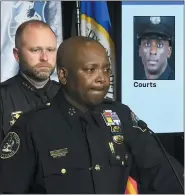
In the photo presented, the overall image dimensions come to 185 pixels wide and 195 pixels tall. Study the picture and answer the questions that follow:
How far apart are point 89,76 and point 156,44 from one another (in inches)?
76.7

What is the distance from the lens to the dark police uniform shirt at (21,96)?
216 centimetres

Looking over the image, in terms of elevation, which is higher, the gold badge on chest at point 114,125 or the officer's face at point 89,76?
the officer's face at point 89,76

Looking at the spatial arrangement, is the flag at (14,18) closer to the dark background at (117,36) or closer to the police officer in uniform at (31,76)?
the dark background at (117,36)

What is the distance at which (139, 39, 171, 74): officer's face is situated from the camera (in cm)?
326

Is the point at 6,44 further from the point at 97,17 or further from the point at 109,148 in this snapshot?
the point at 109,148

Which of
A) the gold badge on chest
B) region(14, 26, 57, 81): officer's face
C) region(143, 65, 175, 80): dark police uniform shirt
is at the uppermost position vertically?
region(14, 26, 57, 81): officer's face

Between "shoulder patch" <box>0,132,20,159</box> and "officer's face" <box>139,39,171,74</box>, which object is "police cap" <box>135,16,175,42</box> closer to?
"officer's face" <box>139,39,171,74</box>

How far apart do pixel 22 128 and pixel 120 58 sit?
1.87 metres

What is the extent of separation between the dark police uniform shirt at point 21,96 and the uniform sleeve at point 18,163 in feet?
2.21

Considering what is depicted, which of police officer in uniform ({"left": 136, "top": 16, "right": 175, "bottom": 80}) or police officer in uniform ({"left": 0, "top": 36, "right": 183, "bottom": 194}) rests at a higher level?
police officer in uniform ({"left": 136, "top": 16, "right": 175, "bottom": 80})

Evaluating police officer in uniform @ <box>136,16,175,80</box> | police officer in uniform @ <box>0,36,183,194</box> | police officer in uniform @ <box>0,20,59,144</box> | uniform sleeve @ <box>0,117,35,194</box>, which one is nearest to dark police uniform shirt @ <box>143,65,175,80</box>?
police officer in uniform @ <box>136,16,175,80</box>

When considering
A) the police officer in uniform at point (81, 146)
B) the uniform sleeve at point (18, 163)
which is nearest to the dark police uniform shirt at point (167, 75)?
the police officer in uniform at point (81, 146)

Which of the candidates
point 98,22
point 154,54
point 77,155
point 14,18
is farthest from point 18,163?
point 154,54

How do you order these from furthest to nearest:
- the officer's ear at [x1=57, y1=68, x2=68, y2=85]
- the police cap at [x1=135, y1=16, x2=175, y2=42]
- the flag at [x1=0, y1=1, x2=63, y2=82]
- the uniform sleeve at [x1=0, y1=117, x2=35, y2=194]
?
the police cap at [x1=135, y1=16, x2=175, y2=42] → the flag at [x1=0, y1=1, x2=63, y2=82] → the officer's ear at [x1=57, y1=68, x2=68, y2=85] → the uniform sleeve at [x1=0, y1=117, x2=35, y2=194]
